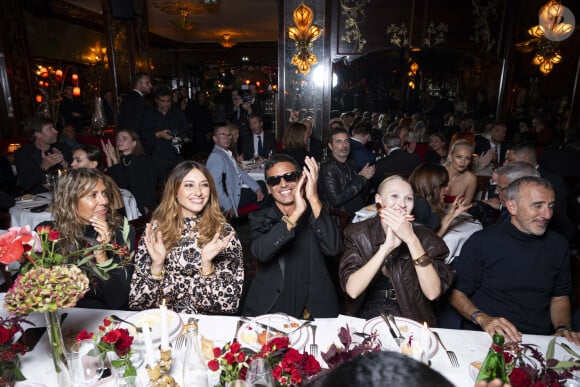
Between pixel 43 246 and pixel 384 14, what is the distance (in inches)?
300

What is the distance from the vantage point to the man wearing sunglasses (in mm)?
2223

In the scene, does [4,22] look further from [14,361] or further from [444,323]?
[444,323]

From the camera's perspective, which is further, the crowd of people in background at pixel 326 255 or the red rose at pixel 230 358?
the crowd of people in background at pixel 326 255

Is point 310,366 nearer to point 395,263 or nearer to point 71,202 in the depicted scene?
point 395,263

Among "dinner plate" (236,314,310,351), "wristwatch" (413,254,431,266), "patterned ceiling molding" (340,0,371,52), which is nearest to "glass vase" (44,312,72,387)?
"dinner plate" (236,314,310,351)

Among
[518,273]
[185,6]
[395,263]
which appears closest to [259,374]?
[395,263]

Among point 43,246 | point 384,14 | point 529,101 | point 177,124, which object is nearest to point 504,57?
point 384,14

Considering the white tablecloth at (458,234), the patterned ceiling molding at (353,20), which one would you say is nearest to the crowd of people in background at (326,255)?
the white tablecloth at (458,234)

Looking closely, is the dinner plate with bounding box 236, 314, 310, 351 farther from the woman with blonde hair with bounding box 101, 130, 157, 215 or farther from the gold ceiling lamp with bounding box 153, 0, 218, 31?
the gold ceiling lamp with bounding box 153, 0, 218, 31

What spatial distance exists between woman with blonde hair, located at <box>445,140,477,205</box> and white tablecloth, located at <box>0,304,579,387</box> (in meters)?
2.33

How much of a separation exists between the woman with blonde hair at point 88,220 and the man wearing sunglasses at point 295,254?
791mm

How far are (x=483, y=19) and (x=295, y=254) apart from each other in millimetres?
7801

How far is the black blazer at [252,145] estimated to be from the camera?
696 centimetres

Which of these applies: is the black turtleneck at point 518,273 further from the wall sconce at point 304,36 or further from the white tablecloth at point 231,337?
the wall sconce at point 304,36
